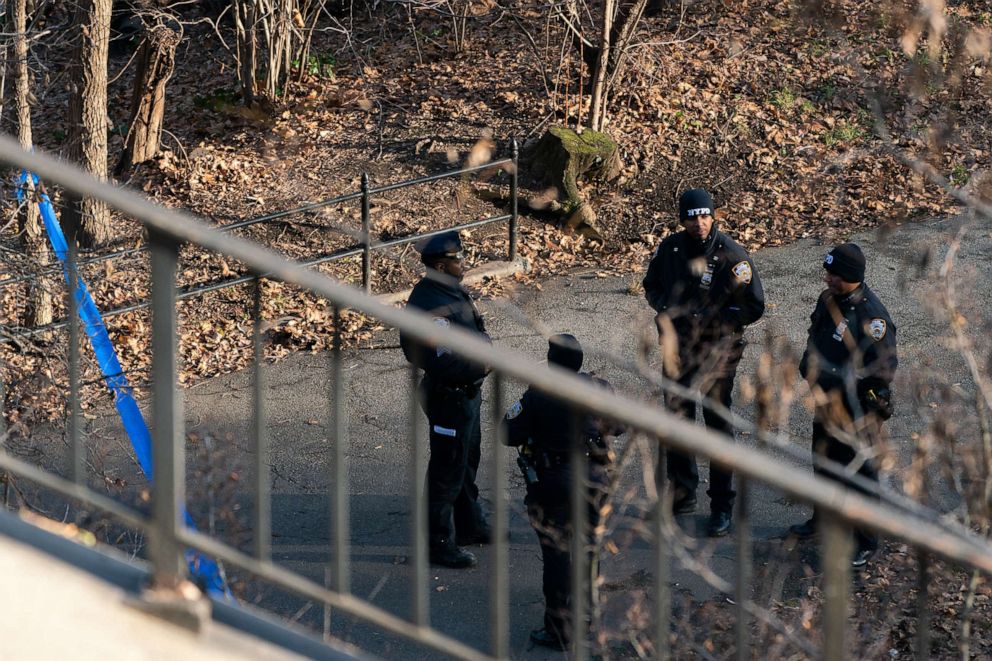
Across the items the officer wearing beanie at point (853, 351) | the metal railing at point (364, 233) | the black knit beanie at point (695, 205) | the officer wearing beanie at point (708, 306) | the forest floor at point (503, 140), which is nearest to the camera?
the officer wearing beanie at point (853, 351)

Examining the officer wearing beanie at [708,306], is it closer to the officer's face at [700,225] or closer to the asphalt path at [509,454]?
the officer's face at [700,225]

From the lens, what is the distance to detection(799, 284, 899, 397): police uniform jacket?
692 centimetres

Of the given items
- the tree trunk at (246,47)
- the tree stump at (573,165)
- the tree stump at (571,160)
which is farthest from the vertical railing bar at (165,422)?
the tree trunk at (246,47)

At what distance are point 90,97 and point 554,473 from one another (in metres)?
7.41

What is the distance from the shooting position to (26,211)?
369 inches

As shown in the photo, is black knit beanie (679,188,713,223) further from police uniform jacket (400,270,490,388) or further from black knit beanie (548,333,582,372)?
black knit beanie (548,333,582,372)

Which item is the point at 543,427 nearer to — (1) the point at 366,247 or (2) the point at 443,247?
(2) the point at 443,247

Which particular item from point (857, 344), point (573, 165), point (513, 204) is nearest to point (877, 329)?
point (857, 344)

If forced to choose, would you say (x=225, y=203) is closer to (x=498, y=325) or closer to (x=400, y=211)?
(x=400, y=211)

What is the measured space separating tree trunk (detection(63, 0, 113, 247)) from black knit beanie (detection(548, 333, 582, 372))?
22.3ft

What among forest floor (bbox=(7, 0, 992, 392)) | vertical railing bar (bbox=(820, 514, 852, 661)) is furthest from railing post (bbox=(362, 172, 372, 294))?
vertical railing bar (bbox=(820, 514, 852, 661))

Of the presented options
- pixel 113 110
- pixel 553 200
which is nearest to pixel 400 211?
pixel 553 200

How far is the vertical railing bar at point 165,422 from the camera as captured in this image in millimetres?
2760

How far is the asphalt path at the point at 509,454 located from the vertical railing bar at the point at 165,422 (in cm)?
165
